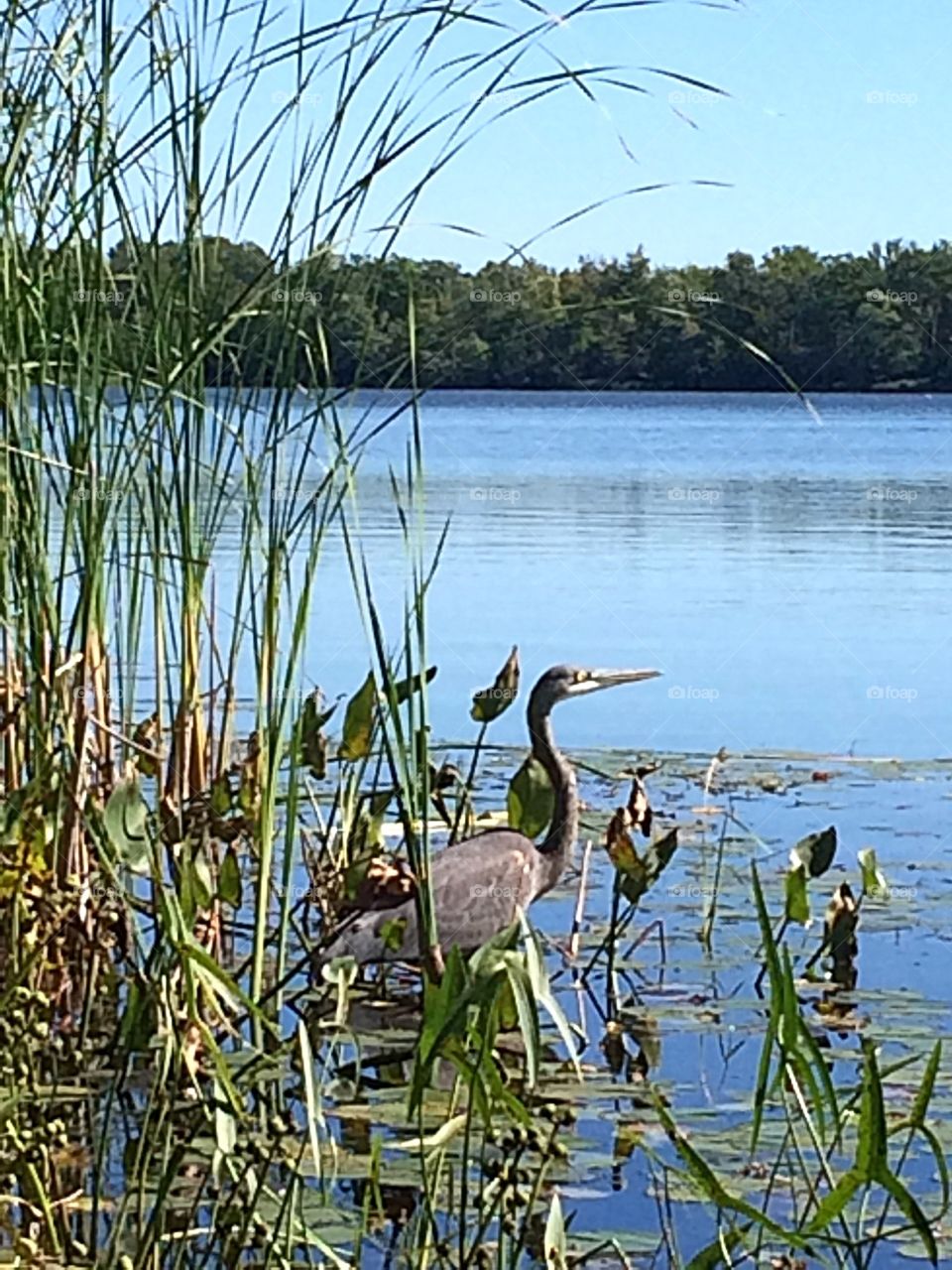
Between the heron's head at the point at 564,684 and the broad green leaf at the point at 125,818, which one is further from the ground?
the broad green leaf at the point at 125,818

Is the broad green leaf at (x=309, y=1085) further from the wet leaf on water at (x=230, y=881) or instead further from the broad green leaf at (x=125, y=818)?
the wet leaf on water at (x=230, y=881)

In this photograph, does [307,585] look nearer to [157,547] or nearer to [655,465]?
[157,547]

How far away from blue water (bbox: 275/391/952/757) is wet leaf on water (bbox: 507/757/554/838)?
0.67m

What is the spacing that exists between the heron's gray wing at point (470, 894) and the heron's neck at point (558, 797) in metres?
0.19

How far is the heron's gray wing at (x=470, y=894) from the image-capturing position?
4.01 m

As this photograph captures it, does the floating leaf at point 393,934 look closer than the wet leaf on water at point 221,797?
No

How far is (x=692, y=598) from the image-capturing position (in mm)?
9367

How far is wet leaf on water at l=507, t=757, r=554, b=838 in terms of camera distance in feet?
12.7

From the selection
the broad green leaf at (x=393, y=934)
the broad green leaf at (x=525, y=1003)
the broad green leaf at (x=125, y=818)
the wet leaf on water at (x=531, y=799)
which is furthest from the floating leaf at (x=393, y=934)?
the broad green leaf at (x=525, y=1003)

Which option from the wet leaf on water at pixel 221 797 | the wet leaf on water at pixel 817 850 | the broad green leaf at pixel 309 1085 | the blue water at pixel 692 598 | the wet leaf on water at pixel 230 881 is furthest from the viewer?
the blue water at pixel 692 598

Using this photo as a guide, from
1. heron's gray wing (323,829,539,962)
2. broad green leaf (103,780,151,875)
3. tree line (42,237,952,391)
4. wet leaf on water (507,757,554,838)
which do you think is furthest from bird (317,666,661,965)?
broad green leaf (103,780,151,875)

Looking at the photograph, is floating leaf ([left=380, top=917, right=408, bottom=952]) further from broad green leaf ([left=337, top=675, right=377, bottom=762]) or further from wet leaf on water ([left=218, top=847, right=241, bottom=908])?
wet leaf on water ([left=218, top=847, right=241, bottom=908])

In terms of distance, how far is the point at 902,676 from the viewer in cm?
748

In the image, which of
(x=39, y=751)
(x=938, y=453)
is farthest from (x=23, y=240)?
(x=938, y=453)
